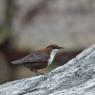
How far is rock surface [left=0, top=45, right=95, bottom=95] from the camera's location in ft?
25.3

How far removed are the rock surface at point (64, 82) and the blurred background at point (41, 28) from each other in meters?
7.44

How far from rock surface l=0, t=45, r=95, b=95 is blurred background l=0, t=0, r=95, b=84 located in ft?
24.4

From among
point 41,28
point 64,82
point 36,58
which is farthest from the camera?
point 41,28

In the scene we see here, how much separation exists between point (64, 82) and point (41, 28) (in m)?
9.25

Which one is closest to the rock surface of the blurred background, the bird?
the bird

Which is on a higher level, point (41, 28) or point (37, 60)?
point (41, 28)

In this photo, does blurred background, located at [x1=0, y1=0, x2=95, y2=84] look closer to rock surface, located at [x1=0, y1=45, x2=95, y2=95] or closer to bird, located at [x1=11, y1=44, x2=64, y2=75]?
bird, located at [x1=11, y1=44, x2=64, y2=75]

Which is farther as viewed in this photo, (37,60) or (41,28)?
(41,28)

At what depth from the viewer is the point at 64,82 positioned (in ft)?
26.6

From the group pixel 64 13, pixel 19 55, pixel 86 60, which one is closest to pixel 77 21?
pixel 64 13

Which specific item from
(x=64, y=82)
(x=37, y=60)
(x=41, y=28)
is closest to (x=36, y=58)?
(x=37, y=60)

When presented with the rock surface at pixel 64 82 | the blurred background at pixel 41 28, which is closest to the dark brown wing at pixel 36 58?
the rock surface at pixel 64 82

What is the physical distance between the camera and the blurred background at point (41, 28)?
16625 mm

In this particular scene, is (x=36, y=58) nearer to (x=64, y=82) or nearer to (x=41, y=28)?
(x=64, y=82)
